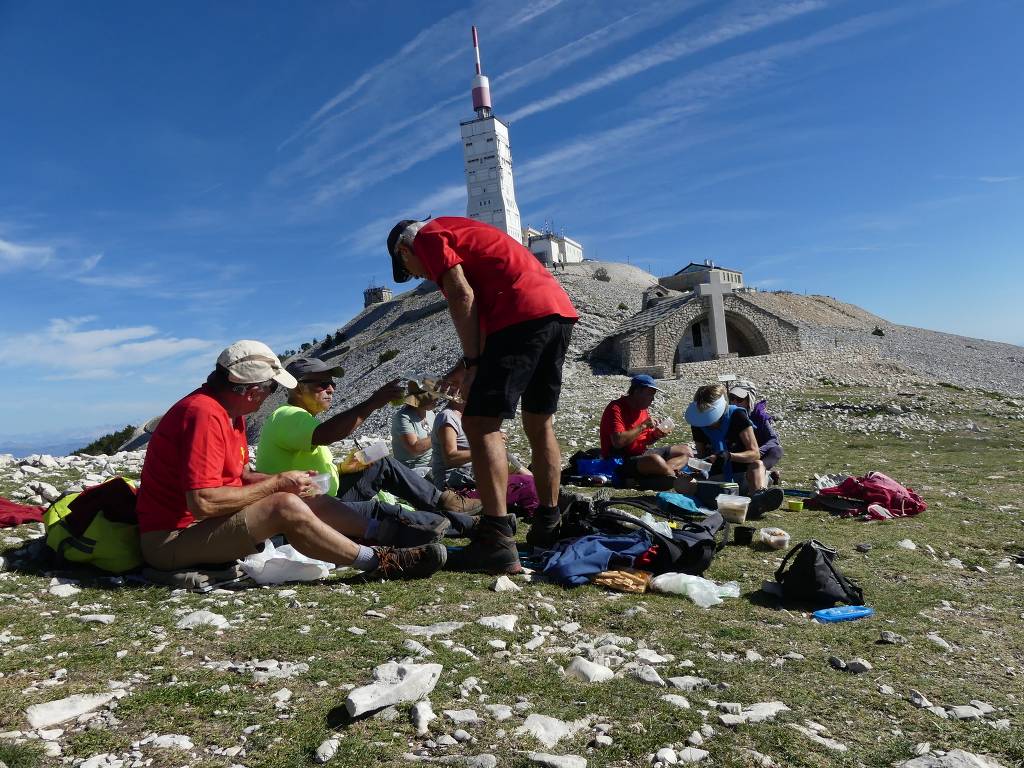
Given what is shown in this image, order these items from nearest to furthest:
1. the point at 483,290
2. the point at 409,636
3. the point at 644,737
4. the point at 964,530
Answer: the point at 644,737, the point at 409,636, the point at 483,290, the point at 964,530

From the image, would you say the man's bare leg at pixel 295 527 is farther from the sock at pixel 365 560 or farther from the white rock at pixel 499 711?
the white rock at pixel 499 711

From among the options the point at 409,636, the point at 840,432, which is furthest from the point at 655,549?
the point at 840,432

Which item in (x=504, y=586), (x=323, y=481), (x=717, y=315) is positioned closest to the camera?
(x=504, y=586)

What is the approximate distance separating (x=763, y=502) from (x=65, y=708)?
267 inches

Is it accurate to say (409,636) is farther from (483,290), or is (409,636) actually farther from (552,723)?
(483,290)

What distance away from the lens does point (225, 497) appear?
4.41 m

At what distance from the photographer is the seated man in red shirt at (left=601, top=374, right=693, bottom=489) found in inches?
370

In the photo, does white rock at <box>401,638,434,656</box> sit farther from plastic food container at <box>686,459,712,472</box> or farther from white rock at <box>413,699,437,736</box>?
plastic food container at <box>686,459,712,472</box>

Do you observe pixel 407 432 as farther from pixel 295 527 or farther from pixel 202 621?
pixel 202 621

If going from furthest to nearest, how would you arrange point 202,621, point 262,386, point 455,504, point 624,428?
point 624,428, point 455,504, point 262,386, point 202,621

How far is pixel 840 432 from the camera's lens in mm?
16609

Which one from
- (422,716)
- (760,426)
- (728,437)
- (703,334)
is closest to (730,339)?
(703,334)

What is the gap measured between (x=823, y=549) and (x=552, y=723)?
2867 millimetres

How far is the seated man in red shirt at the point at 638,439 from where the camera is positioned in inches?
370
